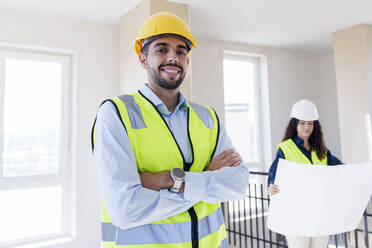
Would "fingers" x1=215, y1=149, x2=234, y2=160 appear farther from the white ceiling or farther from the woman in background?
the white ceiling

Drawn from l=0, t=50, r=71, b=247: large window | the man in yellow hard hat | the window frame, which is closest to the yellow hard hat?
the man in yellow hard hat

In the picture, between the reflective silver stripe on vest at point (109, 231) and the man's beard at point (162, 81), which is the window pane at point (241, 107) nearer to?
the man's beard at point (162, 81)

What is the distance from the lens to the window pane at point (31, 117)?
301cm

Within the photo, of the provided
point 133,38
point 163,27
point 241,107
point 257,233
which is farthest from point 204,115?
point 241,107

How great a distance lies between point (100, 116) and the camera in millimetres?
1037

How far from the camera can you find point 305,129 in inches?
97.6

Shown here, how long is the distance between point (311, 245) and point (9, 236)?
292cm

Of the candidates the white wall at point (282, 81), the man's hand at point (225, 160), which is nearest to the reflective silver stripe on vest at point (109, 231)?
the man's hand at point (225, 160)

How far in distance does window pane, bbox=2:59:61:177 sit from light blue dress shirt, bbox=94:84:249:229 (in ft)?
8.13

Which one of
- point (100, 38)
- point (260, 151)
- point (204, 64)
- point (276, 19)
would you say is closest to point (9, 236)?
point (100, 38)

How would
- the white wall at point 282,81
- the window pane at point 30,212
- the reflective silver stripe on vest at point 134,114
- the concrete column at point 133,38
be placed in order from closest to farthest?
the reflective silver stripe on vest at point 134,114 → the concrete column at point 133,38 → the window pane at point 30,212 → the white wall at point 282,81

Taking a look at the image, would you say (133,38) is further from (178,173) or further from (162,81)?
(178,173)

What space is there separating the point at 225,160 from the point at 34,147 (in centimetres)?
267

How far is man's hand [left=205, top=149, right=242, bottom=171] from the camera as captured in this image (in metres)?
1.14
